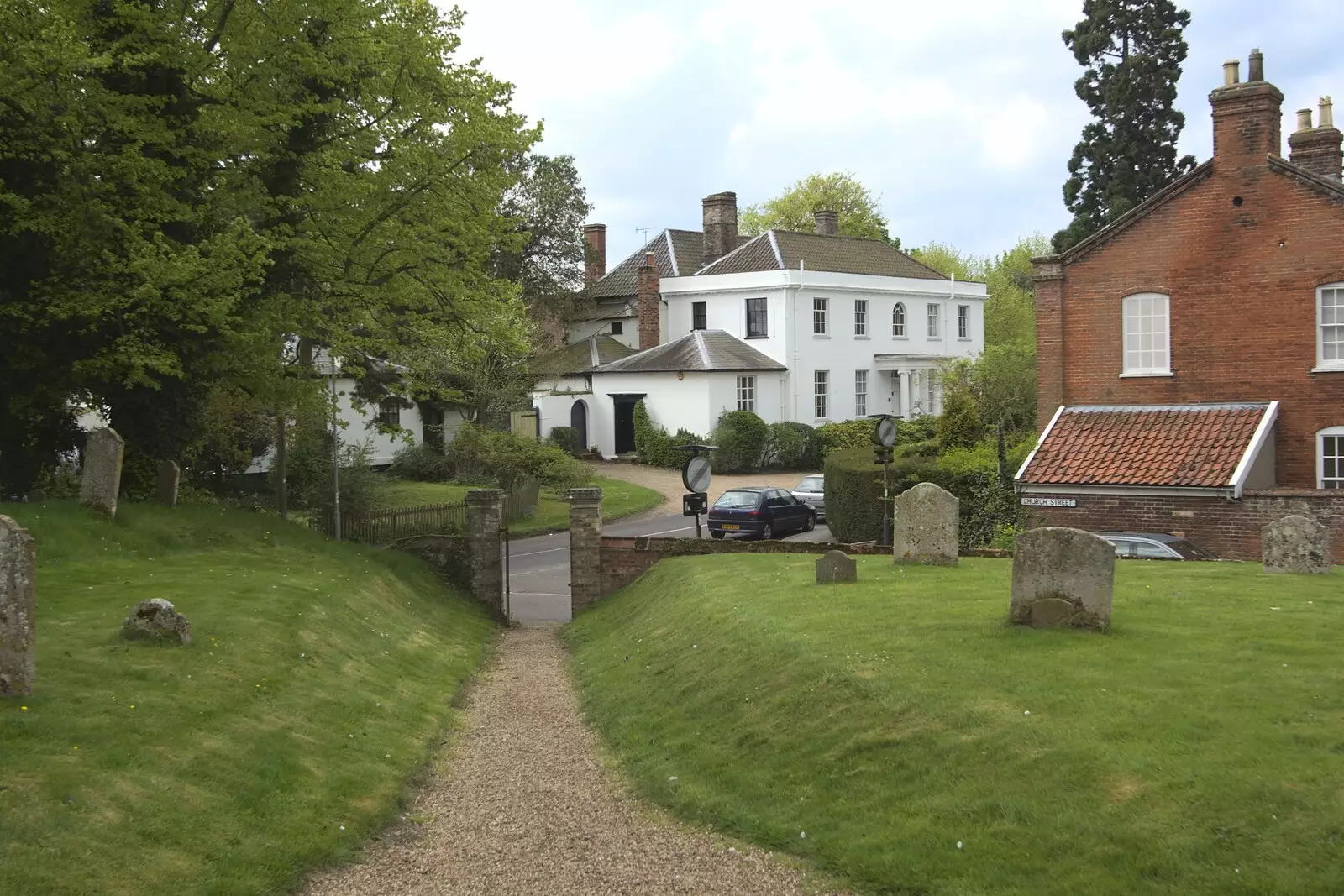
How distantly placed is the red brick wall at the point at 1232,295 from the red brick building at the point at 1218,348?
1.1 inches

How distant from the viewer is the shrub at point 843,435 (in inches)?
2158

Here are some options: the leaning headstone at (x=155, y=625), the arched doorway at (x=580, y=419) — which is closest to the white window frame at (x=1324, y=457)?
the leaning headstone at (x=155, y=625)

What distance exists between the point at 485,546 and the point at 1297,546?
16.5 meters

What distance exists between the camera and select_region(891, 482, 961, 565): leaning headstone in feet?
65.9

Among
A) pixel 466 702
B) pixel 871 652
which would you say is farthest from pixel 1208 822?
pixel 466 702

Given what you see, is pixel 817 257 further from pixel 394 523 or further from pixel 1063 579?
pixel 1063 579

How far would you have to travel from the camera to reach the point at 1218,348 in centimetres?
2834

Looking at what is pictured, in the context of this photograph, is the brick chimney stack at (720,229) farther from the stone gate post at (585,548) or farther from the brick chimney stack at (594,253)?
the stone gate post at (585,548)

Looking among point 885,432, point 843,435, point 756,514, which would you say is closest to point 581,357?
point 843,435

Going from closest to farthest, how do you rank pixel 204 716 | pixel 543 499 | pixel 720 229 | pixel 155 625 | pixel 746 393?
pixel 204 716
pixel 155 625
pixel 543 499
pixel 746 393
pixel 720 229

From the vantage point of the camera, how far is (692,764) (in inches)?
511

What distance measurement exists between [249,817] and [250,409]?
83.6 ft

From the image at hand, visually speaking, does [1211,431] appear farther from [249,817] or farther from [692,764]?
[249,817]

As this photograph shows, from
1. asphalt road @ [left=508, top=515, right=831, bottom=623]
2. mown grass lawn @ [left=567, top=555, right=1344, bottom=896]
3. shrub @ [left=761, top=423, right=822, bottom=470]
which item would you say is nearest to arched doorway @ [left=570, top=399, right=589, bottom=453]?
shrub @ [left=761, top=423, right=822, bottom=470]
